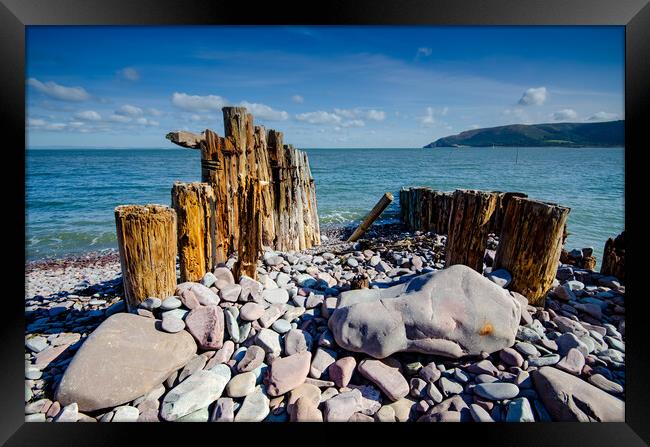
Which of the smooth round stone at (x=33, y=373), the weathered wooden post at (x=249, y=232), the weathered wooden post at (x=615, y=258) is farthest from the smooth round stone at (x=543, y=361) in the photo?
the smooth round stone at (x=33, y=373)

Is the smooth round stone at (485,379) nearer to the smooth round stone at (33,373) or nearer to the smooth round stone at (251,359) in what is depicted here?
the smooth round stone at (251,359)

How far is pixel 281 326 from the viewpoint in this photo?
2943 millimetres

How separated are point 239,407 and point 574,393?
2.33m

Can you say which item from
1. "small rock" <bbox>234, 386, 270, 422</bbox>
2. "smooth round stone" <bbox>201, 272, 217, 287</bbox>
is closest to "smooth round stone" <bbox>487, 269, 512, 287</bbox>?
"small rock" <bbox>234, 386, 270, 422</bbox>

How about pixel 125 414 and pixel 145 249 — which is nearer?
pixel 125 414

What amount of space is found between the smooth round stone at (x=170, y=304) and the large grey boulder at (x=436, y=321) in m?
1.34

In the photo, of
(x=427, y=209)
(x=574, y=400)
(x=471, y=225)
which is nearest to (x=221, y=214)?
(x=471, y=225)

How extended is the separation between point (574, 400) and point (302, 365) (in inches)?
74.5

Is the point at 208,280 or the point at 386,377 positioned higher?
the point at 208,280

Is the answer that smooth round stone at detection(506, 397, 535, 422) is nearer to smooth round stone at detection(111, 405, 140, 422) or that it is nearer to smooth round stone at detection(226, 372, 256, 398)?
smooth round stone at detection(226, 372, 256, 398)

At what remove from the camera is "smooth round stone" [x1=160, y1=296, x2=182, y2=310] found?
113 inches

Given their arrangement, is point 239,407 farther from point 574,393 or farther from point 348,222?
point 348,222

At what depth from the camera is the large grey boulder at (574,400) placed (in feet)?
7.51
